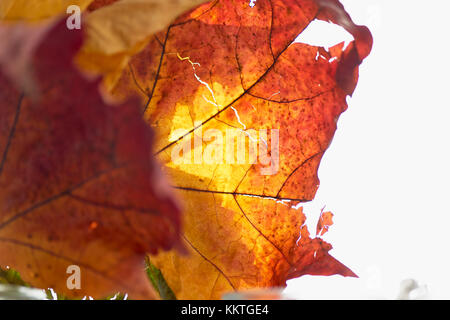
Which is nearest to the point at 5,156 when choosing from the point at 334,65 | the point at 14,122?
the point at 14,122

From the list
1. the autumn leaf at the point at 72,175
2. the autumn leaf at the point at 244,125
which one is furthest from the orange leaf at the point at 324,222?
the autumn leaf at the point at 72,175

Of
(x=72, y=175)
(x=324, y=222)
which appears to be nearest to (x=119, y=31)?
(x=72, y=175)

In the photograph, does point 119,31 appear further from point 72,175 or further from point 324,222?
point 324,222

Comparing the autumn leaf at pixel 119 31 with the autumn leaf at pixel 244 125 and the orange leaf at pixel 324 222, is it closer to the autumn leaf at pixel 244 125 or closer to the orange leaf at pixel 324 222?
the autumn leaf at pixel 244 125

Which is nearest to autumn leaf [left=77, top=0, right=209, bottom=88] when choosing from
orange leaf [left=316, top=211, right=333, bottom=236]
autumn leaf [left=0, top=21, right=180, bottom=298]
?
autumn leaf [left=0, top=21, right=180, bottom=298]

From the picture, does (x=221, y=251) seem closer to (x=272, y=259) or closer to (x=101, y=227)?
(x=272, y=259)

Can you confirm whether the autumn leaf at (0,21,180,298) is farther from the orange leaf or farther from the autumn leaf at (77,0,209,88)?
the orange leaf
